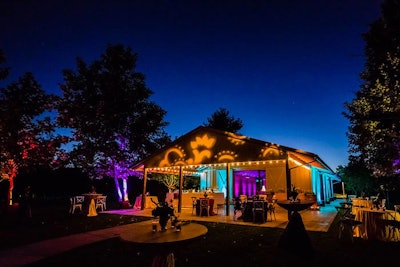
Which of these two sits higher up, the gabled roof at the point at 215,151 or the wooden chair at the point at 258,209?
the gabled roof at the point at 215,151

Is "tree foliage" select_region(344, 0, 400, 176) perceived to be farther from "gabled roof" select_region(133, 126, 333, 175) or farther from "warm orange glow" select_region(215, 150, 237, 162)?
"warm orange glow" select_region(215, 150, 237, 162)

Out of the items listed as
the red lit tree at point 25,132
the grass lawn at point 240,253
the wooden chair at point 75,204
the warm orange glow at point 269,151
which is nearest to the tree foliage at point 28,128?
the red lit tree at point 25,132

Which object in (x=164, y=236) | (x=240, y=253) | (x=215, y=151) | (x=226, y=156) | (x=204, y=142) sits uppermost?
(x=204, y=142)

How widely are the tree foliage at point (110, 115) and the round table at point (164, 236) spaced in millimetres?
16304

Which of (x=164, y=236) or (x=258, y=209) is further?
(x=258, y=209)

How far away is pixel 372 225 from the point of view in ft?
21.4

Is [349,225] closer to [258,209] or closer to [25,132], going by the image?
[258,209]

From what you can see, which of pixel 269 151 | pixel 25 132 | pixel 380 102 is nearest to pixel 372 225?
pixel 269 151

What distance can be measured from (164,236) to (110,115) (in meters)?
17.0

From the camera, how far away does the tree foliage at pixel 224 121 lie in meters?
31.3

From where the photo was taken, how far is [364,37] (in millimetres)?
15656

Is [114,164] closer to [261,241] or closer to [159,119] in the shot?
[159,119]

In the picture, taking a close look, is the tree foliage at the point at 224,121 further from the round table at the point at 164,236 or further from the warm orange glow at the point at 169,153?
the round table at the point at 164,236

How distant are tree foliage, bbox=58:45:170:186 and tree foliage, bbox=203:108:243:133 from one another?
11.2m
